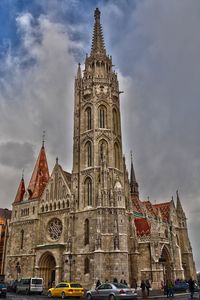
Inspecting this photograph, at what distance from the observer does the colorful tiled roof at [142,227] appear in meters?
42.5

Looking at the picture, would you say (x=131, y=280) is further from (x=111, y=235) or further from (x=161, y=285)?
(x=111, y=235)

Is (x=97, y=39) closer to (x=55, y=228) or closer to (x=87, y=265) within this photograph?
(x=55, y=228)

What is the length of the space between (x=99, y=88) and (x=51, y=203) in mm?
19362

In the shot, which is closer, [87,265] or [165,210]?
[87,265]

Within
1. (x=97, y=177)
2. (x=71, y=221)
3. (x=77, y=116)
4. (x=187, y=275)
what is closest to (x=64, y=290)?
(x=71, y=221)

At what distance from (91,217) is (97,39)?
3281 cm

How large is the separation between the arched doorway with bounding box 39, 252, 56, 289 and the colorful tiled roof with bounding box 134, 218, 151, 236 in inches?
496

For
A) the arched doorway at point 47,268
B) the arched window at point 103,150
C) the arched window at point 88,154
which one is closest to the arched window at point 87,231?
the arched doorway at point 47,268

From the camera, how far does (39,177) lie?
50875mm

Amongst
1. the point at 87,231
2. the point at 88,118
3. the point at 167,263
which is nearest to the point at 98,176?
the point at 87,231

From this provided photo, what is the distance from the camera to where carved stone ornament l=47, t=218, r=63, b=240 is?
42.4 meters

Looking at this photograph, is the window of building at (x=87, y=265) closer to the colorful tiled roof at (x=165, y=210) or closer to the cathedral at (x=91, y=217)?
the cathedral at (x=91, y=217)

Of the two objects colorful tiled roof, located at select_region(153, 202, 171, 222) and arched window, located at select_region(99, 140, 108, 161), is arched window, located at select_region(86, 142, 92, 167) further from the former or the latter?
colorful tiled roof, located at select_region(153, 202, 171, 222)

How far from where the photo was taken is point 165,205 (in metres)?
58.8
